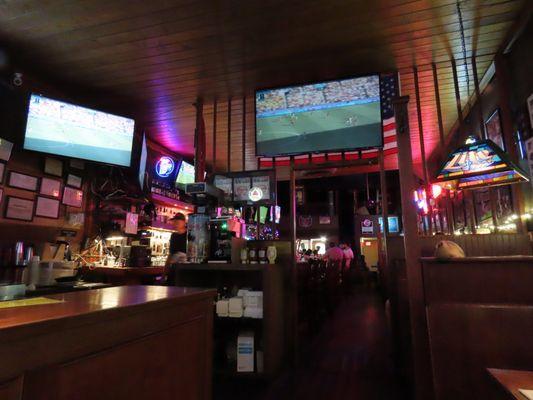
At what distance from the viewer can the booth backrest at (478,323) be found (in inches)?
73.9

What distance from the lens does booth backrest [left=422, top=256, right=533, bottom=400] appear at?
1.88 meters

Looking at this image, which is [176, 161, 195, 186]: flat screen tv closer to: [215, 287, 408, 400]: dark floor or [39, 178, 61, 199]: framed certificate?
[39, 178, 61, 199]: framed certificate

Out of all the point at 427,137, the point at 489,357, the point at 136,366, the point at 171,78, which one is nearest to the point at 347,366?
the point at 489,357

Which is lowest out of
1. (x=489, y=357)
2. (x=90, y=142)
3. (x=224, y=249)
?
(x=489, y=357)

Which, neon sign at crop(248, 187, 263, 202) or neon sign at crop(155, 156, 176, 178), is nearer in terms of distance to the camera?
neon sign at crop(248, 187, 263, 202)

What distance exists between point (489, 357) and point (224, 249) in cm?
243

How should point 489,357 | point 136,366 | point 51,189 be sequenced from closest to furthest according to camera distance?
point 136,366, point 489,357, point 51,189

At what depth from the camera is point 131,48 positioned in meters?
3.55

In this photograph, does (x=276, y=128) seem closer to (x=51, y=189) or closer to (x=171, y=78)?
(x=171, y=78)

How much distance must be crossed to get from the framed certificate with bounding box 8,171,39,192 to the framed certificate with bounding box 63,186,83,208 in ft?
1.31

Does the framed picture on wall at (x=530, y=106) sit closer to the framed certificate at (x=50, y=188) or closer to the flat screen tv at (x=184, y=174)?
the flat screen tv at (x=184, y=174)

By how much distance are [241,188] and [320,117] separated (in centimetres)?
135

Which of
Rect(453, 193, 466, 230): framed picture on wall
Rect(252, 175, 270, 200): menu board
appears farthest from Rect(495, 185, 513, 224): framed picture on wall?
Rect(252, 175, 270, 200): menu board

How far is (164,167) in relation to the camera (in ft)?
20.5
